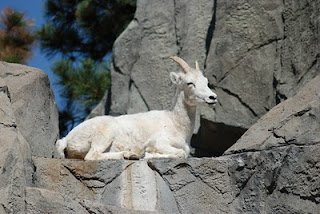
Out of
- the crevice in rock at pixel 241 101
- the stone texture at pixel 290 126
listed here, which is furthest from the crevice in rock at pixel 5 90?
the crevice in rock at pixel 241 101

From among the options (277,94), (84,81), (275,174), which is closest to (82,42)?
(84,81)

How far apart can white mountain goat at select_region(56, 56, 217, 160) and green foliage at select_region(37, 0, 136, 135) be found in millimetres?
5548

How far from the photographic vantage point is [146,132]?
8.55m

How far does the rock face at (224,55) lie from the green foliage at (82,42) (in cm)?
191

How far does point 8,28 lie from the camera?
1487cm

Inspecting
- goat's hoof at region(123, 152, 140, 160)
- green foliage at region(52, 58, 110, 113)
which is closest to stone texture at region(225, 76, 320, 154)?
goat's hoof at region(123, 152, 140, 160)

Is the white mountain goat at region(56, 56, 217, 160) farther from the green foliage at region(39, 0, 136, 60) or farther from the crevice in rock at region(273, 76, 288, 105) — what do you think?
the green foliage at region(39, 0, 136, 60)

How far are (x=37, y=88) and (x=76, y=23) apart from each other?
26.6ft

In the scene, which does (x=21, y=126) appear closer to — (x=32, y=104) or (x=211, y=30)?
(x=32, y=104)

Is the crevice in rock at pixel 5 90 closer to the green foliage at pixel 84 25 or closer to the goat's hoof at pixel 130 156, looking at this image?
the goat's hoof at pixel 130 156

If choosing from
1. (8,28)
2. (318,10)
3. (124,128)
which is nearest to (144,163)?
(124,128)

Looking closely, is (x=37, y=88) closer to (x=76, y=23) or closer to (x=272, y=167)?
(x=272, y=167)

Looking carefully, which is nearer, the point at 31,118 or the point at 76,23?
the point at 31,118

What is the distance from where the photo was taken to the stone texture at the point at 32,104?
309 inches
